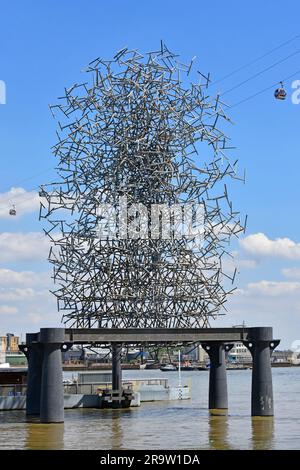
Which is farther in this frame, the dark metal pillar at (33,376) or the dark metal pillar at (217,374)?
the dark metal pillar at (217,374)

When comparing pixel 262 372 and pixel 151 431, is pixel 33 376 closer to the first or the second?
pixel 151 431

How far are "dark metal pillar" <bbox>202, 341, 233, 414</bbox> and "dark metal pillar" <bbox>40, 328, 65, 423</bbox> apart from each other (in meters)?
11.9

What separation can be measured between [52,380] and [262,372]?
1138 cm

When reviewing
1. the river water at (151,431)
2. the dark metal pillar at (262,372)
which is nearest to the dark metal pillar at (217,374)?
the river water at (151,431)

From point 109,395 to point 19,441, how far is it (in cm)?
2200

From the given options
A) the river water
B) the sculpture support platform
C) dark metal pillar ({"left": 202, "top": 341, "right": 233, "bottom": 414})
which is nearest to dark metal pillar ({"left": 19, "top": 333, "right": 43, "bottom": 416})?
the sculpture support platform

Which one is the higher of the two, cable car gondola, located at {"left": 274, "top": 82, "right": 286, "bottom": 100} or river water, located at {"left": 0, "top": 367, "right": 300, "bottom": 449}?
cable car gondola, located at {"left": 274, "top": 82, "right": 286, "bottom": 100}

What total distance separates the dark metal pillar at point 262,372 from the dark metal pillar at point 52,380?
10.6 metres

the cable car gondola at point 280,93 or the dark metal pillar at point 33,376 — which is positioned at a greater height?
the cable car gondola at point 280,93

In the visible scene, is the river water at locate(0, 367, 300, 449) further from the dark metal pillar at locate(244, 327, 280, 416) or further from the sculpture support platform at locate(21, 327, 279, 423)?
the sculpture support platform at locate(21, 327, 279, 423)

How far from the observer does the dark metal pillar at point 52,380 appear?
4703 centimetres

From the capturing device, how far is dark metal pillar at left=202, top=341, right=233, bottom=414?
56562 millimetres

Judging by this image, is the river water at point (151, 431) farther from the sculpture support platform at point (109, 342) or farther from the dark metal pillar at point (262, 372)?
the sculpture support platform at point (109, 342)
